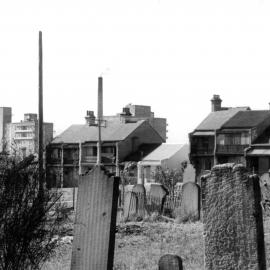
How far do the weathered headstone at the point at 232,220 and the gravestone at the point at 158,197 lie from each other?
1403 cm

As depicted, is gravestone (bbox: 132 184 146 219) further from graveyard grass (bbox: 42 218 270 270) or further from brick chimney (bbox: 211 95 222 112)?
brick chimney (bbox: 211 95 222 112)

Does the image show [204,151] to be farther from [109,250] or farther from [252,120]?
[109,250]

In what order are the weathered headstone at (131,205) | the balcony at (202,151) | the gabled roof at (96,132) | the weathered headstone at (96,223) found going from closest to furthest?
1. the weathered headstone at (96,223)
2. the weathered headstone at (131,205)
3. the balcony at (202,151)
4. the gabled roof at (96,132)

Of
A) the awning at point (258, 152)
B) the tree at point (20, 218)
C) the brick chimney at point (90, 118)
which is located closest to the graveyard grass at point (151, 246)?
the tree at point (20, 218)

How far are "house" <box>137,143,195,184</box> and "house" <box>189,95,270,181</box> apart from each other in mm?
2620

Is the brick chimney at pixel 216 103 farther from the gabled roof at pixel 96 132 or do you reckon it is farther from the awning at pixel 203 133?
the gabled roof at pixel 96 132

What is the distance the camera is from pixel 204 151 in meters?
57.8

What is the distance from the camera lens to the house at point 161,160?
5872cm

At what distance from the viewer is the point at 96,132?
65.0 metres

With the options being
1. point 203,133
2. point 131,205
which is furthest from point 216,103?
point 131,205

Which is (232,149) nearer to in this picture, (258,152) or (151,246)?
(258,152)

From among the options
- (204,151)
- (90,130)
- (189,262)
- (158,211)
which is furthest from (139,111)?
(189,262)

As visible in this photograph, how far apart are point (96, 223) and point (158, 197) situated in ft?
46.9

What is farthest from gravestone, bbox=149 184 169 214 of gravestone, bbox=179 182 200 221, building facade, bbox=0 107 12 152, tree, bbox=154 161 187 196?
building facade, bbox=0 107 12 152
